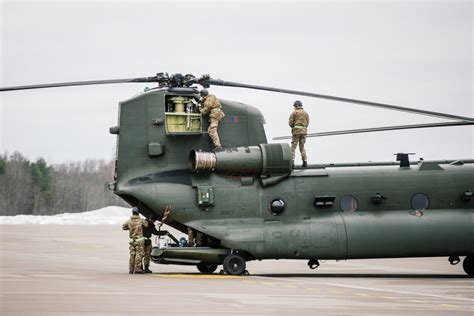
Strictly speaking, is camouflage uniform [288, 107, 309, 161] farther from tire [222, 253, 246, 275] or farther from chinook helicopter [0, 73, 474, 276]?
tire [222, 253, 246, 275]

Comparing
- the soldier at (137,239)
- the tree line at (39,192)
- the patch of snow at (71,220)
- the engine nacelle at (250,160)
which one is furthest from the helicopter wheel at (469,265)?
the tree line at (39,192)

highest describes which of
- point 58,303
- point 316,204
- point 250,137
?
point 250,137

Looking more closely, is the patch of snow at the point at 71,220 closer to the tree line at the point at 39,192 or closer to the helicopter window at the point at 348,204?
the tree line at the point at 39,192

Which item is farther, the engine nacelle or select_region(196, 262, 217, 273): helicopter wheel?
select_region(196, 262, 217, 273): helicopter wheel

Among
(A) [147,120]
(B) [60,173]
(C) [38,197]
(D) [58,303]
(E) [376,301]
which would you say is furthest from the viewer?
(B) [60,173]

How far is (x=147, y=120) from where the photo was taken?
1013 inches

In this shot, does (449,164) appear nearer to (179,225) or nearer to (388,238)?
(388,238)

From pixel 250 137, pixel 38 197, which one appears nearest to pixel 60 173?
pixel 38 197

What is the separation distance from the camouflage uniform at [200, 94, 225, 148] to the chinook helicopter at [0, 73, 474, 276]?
0.98 ft

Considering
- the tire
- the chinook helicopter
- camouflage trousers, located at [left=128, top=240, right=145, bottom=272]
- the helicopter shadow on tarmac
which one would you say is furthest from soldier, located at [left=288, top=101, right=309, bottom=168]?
camouflage trousers, located at [left=128, top=240, right=145, bottom=272]

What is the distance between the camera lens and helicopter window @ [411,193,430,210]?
86.9ft

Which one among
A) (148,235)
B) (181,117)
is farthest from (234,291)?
(181,117)

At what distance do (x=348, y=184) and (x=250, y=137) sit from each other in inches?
115

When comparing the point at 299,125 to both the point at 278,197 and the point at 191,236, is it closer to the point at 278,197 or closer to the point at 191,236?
the point at 278,197
